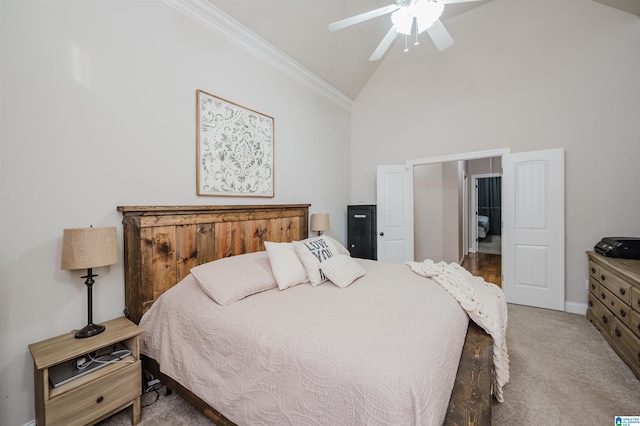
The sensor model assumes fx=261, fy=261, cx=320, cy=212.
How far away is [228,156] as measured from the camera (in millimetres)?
2609

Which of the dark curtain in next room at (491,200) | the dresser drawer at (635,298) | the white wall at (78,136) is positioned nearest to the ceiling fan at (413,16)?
the white wall at (78,136)

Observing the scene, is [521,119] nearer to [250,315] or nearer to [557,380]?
[557,380]

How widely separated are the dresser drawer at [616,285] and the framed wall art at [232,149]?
3.33 m

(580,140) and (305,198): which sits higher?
(580,140)

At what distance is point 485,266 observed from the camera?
5.59 m

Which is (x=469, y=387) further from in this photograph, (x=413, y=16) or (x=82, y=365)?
(x=413, y=16)

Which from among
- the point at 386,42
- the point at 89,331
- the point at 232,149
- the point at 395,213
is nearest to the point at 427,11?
the point at 386,42

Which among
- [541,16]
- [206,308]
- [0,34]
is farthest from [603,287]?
[0,34]

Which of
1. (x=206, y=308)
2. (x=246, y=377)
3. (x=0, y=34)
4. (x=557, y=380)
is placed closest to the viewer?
(x=246, y=377)

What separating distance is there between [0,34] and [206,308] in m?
1.92

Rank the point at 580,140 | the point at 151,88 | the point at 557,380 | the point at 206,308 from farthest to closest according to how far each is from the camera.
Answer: the point at 580,140 < the point at 151,88 < the point at 557,380 < the point at 206,308

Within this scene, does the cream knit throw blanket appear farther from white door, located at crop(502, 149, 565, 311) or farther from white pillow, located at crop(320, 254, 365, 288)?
white door, located at crop(502, 149, 565, 311)

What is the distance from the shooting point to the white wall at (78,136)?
4.91 ft

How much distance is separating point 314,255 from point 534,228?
3.06 metres
